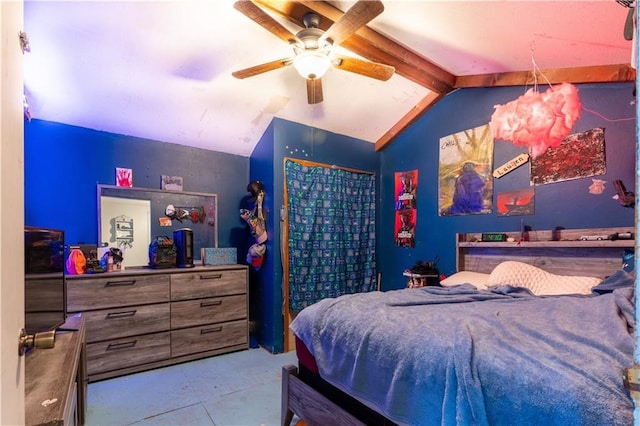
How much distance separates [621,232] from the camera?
7.38ft

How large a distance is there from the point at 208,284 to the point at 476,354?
8.26 ft

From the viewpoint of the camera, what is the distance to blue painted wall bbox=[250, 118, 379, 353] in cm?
324

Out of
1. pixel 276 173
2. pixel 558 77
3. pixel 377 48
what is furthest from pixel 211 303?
pixel 558 77

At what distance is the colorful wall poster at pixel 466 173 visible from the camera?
3.06 metres

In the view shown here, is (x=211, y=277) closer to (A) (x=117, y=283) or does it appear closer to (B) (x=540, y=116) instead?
(A) (x=117, y=283)

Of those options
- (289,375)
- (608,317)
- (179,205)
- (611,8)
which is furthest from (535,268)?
(179,205)

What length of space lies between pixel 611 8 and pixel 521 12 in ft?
1.34

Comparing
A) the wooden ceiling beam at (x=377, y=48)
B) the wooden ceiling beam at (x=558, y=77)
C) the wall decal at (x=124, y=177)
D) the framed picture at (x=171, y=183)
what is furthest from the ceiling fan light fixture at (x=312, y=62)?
the wall decal at (x=124, y=177)

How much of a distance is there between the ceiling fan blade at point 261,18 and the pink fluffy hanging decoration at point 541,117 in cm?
198

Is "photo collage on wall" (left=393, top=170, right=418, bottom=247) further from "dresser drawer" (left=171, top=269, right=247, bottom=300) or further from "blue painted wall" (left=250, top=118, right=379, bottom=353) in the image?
"dresser drawer" (left=171, top=269, right=247, bottom=300)

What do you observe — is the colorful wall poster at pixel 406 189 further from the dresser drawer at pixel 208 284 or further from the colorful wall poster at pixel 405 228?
the dresser drawer at pixel 208 284

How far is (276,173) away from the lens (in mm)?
3277

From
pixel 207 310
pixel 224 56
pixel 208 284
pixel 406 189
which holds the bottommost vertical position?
pixel 207 310

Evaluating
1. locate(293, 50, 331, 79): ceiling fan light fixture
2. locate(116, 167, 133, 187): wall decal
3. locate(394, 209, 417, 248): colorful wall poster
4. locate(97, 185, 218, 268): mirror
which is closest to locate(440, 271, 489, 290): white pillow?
locate(394, 209, 417, 248): colorful wall poster
